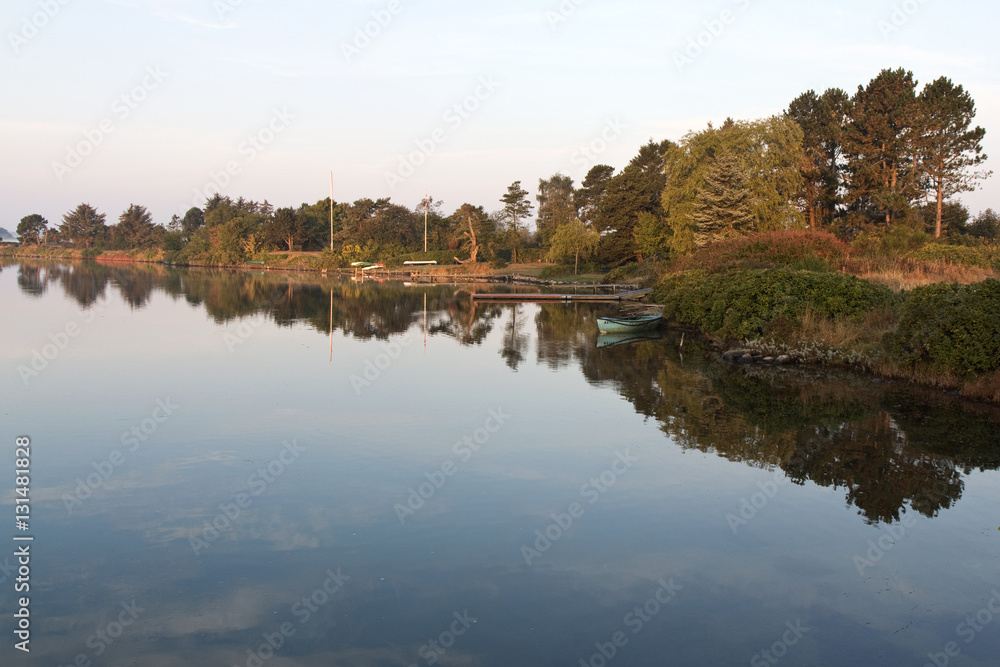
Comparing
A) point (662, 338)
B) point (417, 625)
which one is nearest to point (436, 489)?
point (417, 625)

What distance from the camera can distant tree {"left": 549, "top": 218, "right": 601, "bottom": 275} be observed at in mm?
70000

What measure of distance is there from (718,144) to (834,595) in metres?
51.0

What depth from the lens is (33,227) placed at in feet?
467

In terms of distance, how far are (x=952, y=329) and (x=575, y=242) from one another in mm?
54646

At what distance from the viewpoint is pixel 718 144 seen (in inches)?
2141

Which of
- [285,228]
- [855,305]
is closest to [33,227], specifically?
[285,228]

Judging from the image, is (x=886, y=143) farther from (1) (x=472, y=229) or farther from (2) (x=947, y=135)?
(1) (x=472, y=229)

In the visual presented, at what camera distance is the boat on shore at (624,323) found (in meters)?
28.9

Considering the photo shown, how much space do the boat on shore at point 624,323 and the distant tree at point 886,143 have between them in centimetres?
2583

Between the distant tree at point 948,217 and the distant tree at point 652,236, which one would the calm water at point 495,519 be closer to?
the distant tree at point 948,217

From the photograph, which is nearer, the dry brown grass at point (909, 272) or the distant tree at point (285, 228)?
the dry brown grass at point (909, 272)

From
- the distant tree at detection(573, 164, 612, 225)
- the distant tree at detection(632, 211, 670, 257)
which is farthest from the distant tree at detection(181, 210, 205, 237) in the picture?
the distant tree at detection(632, 211, 670, 257)

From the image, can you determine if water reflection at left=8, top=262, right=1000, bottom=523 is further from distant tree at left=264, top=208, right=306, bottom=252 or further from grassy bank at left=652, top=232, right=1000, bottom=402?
distant tree at left=264, top=208, right=306, bottom=252

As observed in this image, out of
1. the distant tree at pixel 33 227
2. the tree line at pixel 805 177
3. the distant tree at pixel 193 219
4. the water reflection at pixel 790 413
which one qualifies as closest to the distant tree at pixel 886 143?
the tree line at pixel 805 177
